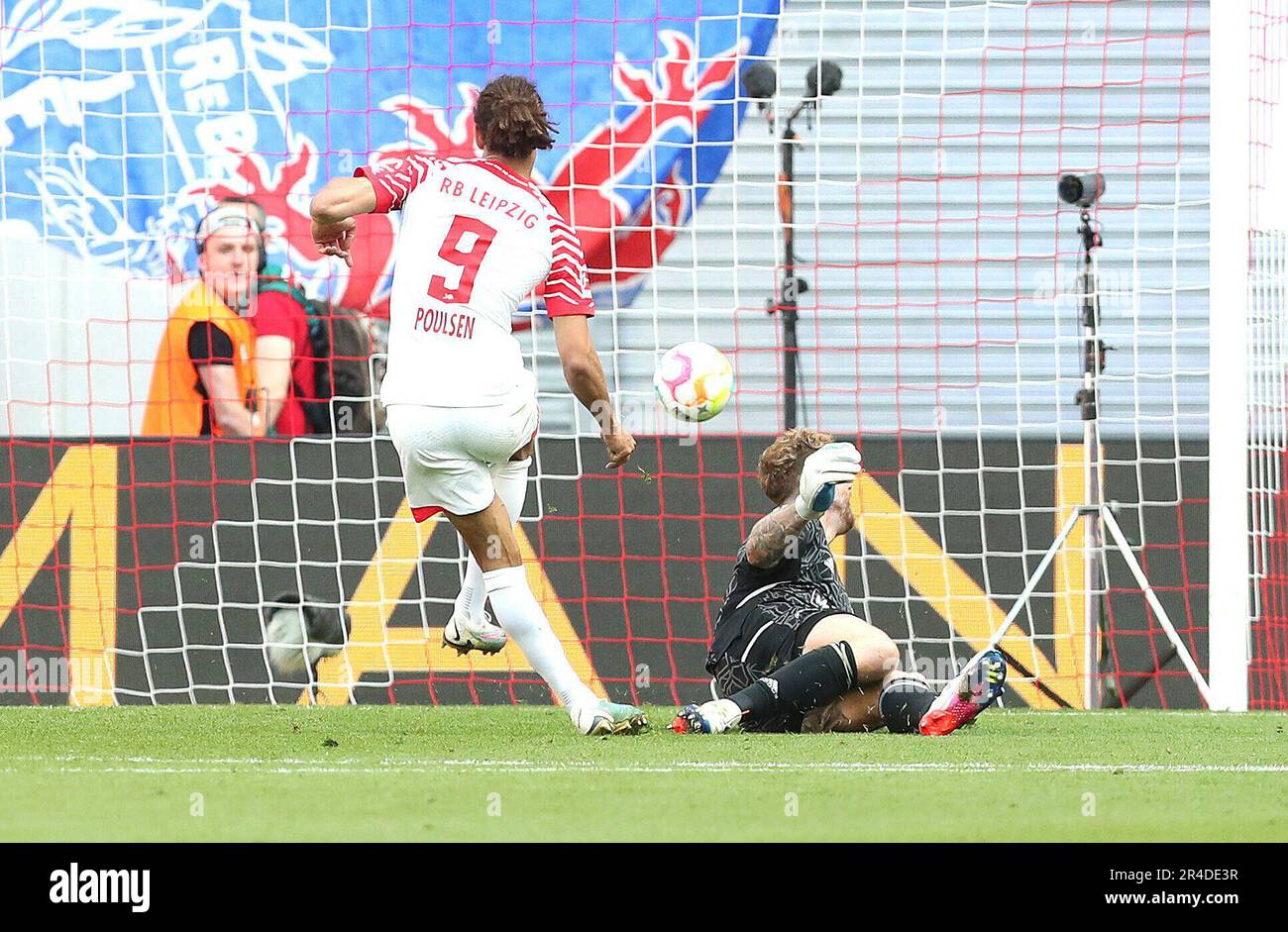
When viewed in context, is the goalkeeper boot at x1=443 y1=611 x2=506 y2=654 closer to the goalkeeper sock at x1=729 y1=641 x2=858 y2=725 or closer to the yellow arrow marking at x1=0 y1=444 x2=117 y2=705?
the goalkeeper sock at x1=729 y1=641 x2=858 y2=725

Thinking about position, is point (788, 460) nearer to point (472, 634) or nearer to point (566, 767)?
point (472, 634)

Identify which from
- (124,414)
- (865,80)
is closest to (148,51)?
(124,414)

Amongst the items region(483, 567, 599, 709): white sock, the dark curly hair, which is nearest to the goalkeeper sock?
region(483, 567, 599, 709): white sock

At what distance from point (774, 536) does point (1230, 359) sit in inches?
104

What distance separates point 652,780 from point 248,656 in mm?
4978

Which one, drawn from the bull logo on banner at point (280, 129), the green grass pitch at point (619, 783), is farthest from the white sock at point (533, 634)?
the bull logo on banner at point (280, 129)

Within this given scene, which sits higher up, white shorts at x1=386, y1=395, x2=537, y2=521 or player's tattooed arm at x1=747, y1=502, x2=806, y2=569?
white shorts at x1=386, y1=395, x2=537, y2=521

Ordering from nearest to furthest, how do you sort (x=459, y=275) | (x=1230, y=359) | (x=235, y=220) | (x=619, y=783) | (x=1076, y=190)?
1. (x=619, y=783)
2. (x=459, y=275)
3. (x=1230, y=359)
4. (x=1076, y=190)
5. (x=235, y=220)

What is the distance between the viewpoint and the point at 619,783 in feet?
12.9

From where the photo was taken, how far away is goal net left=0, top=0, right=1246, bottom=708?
8.37 metres

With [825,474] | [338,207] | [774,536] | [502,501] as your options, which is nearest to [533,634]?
[502,501]

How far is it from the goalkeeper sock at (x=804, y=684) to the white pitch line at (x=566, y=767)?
2.92ft

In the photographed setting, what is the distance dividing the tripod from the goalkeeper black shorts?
7.40 ft

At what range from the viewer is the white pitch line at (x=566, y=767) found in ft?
13.9
